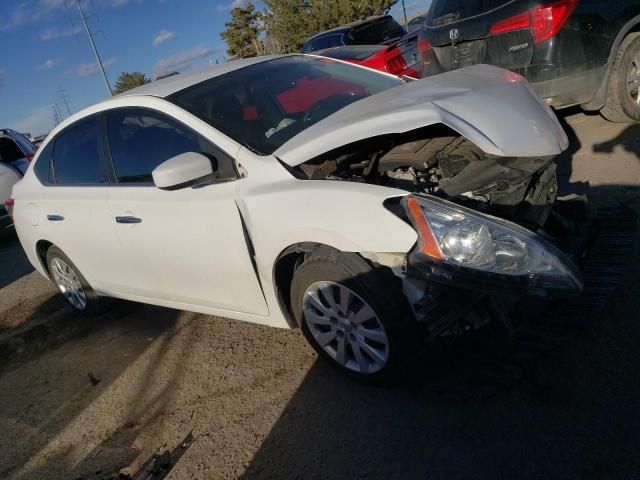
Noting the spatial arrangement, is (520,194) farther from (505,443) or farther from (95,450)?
(95,450)

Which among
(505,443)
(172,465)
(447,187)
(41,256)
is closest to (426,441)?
(505,443)

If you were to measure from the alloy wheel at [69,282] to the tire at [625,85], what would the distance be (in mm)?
5193

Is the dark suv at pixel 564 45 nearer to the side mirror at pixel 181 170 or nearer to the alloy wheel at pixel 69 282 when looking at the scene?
the side mirror at pixel 181 170

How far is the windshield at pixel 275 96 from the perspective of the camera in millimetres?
2902

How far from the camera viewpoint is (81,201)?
3.74 m

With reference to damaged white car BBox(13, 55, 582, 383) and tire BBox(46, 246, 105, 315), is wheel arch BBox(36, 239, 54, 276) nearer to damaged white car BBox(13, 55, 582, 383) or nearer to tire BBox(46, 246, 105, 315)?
tire BBox(46, 246, 105, 315)

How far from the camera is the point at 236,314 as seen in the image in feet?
10.1

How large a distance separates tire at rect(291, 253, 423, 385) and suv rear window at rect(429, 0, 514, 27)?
3.31 m

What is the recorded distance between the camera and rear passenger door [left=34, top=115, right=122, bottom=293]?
11.9 ft

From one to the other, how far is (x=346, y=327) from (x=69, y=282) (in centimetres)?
320

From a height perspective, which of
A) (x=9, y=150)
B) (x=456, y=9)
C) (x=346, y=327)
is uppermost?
(x=456, y=9)

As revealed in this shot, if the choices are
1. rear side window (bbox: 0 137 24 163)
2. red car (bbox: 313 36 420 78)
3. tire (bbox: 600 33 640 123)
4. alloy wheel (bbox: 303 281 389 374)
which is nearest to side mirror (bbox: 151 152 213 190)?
alloy wheel (bbox: 303 281 389 374)

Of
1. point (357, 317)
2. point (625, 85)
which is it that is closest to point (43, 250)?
point (357, 317)

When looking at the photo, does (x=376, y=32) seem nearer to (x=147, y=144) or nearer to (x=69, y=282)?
(x=69, y=282)
